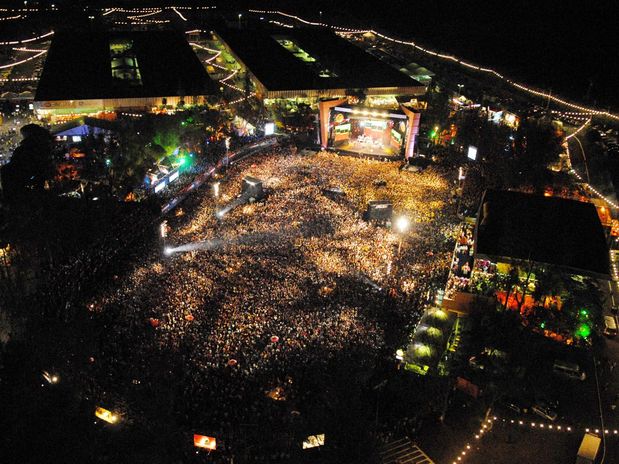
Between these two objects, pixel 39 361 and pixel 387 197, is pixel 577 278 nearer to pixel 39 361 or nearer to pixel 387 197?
pixel 387 197

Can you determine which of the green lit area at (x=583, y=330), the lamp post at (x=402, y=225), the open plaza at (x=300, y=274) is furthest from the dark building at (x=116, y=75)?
the green lit area at (x=583, y=330)

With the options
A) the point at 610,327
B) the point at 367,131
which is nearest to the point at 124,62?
the point at 367,131

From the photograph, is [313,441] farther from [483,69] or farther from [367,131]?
[483,69]

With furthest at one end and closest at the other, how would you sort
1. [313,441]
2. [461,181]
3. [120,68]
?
1. [120,68]
2. [461,181]
3. [313,441]

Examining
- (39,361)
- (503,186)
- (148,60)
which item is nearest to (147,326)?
(39,361)

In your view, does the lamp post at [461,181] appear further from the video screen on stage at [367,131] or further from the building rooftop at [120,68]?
the building rooftop at [120,68]

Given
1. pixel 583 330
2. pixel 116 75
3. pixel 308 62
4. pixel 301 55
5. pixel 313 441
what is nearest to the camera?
pixel 313 441

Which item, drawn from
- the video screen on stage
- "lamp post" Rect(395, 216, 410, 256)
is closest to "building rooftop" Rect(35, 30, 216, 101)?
the video screen on stage

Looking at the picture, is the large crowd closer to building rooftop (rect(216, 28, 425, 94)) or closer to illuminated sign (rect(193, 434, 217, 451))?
illuminated sign (rect(193, 434, 217, 451))
